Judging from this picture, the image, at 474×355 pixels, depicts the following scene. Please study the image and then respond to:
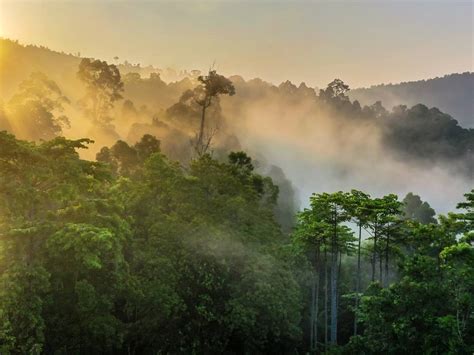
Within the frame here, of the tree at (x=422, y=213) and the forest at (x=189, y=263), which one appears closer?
the forest at (x=189, y=263)

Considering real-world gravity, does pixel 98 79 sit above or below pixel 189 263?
above

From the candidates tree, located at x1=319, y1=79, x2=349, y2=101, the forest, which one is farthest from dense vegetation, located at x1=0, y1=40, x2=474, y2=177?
the forest

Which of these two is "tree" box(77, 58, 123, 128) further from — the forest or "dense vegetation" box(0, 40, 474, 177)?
the forest

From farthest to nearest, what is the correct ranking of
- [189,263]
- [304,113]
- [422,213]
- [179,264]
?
[304,113] < [422,213] < [189,263] < [179,264]

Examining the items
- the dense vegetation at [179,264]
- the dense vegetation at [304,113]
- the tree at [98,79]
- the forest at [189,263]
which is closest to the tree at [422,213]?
the forest at [189,263]

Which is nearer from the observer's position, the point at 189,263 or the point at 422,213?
the point at 189,263

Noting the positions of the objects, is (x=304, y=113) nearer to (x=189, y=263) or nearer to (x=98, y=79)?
(x=98, y=79)

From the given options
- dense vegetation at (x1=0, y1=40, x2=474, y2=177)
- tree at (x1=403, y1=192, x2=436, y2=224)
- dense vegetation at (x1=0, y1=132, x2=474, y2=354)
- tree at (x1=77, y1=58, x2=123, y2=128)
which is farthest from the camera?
dense vegetation at (x1=0, y1=40, x2=474, y2=177)

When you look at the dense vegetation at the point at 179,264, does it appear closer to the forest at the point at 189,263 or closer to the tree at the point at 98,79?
the forest at the point at 189,263

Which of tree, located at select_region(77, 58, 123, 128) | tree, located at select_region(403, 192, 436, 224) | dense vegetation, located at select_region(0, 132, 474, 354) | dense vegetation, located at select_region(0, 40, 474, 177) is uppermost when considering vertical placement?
dense vegetation, located at select_region(0, 40, 474, 177)

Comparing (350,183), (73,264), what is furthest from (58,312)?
(350,183)

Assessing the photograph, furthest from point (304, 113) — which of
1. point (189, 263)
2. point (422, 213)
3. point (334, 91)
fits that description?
point (189, 263)

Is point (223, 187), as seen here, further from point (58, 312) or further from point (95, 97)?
point (95, 97)

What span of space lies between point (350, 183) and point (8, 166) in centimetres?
10825
